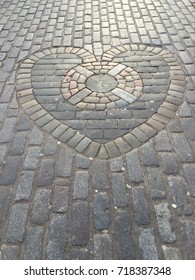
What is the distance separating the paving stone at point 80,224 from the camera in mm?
2453

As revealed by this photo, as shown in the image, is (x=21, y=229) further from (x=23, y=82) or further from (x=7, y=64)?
(x=7, y=64)

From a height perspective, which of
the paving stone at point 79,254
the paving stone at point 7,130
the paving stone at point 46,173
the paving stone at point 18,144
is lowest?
the paving stone at point 79,254

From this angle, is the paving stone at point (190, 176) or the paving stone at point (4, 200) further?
the paving stone at point (190, 176)

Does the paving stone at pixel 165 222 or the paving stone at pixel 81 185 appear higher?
the paving stone at pixel 81 185

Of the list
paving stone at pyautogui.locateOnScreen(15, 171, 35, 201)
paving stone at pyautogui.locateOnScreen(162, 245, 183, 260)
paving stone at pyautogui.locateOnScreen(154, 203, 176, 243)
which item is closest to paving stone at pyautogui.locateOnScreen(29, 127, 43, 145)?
paving stone at pyautogui.locateOnScreen(15, 171, 35, 201)

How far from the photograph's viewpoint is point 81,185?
287 cm

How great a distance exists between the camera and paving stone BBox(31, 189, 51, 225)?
261cm

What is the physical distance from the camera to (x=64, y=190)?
283 centimetres

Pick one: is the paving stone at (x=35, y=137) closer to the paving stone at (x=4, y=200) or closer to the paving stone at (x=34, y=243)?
the paving stone at (x=4, y=200)

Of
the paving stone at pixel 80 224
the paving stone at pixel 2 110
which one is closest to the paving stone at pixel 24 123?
the paving stone at pixel 2 110

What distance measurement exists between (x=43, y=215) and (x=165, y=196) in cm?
124

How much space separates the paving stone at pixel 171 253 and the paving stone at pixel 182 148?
104cm

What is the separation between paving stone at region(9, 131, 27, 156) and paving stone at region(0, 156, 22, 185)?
0.25 ft

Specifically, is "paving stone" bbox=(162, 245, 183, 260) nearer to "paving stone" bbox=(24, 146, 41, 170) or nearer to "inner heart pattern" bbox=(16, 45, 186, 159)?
"inner heart pattern" bbox=(16, 45, 186, 159)
